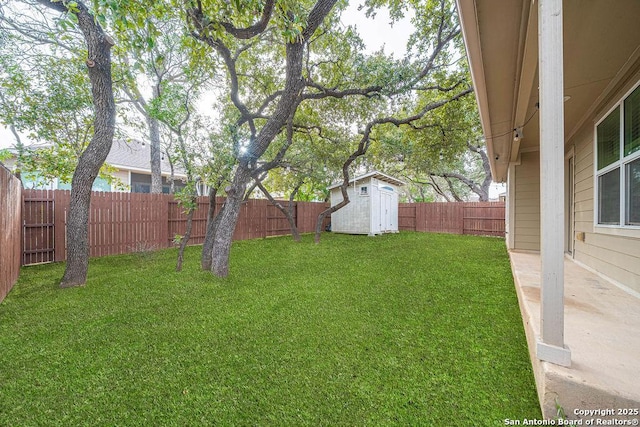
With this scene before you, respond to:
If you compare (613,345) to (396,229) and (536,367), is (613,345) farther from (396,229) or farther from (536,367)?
(396,229)

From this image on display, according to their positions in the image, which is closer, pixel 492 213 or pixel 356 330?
pixel 356 330

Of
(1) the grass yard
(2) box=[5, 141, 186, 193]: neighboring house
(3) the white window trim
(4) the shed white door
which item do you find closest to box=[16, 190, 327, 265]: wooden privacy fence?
(1) the grass yard

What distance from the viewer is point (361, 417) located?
4.40 feet

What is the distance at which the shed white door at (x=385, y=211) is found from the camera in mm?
11258

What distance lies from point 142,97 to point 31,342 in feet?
33.9

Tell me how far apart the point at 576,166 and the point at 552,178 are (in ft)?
13.2

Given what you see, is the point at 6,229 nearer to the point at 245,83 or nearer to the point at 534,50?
the point at 245,83

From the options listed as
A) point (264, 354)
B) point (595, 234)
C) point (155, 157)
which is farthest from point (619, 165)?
point (155, 157)

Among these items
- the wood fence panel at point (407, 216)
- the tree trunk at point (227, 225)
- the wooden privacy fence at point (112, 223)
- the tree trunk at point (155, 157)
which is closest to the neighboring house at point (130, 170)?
the tree trunk at point (155, 157)

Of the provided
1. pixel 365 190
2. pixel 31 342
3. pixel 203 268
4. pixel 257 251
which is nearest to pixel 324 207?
pixel 365 190

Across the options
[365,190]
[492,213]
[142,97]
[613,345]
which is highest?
[142,97]

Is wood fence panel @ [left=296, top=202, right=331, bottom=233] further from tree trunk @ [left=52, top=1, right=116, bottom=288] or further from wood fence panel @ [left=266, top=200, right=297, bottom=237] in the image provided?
tree trunk @ [left=52, top=1, right=116, bottom=288]

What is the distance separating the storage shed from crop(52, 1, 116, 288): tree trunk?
8.51 m

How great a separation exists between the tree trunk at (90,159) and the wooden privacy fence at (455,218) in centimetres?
1227
